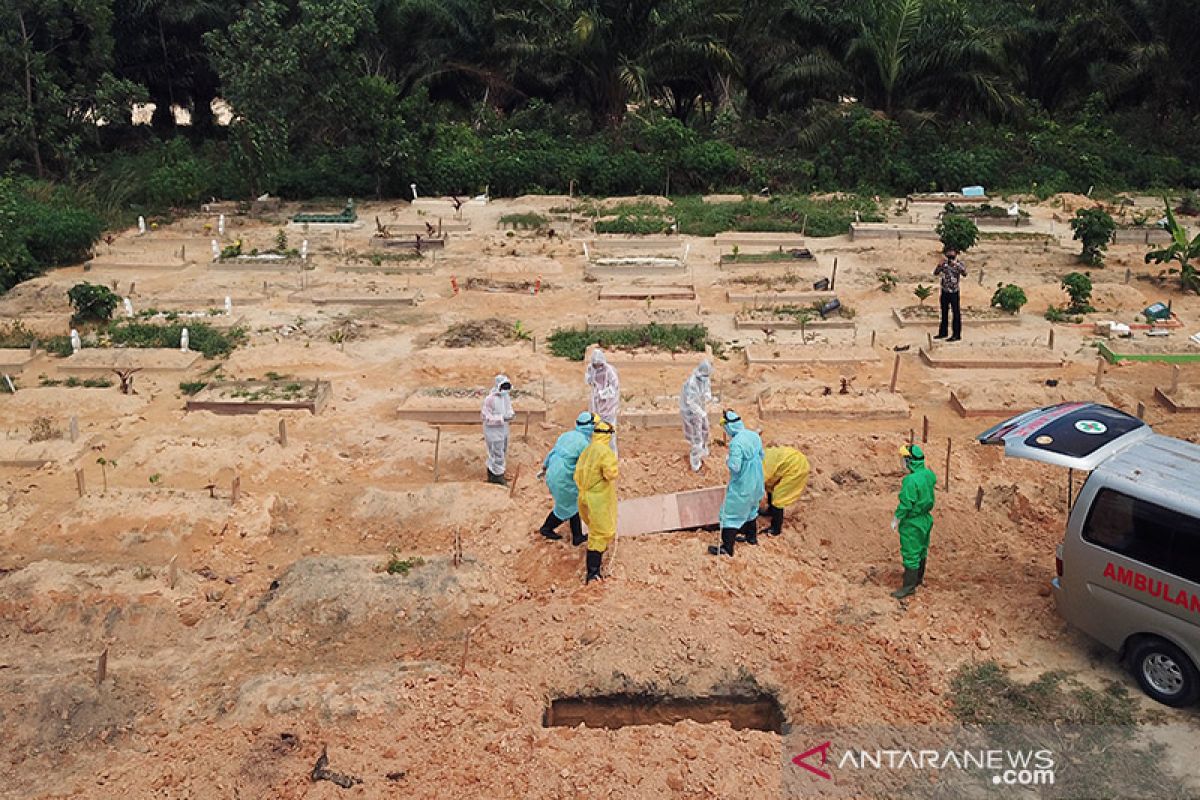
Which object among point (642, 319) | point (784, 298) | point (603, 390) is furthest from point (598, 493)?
point (784, 298)

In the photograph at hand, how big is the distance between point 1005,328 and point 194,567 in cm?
1172

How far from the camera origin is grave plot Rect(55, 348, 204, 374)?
14.7 metres

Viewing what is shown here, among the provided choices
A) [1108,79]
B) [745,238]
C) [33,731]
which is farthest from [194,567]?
[1108,79]

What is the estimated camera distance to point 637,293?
1753 centimetres

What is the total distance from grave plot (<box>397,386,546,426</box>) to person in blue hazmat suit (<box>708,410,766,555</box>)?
3885mm

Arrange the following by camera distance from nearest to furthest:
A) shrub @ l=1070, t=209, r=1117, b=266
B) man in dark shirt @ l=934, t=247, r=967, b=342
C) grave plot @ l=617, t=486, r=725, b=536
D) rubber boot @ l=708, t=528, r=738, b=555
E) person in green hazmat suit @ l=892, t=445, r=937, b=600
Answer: person in green hazmat suit @ l=892, t=445, r=937, b=600 < rubber boot @ l=708, t=528, r=738, b=555 < grave plot @ l=617, t=486, r=725, b=536 < man in dark shirt @ l=934, t=247, r=967, b=342 < shrub @ l=1070, t=209, r=1117, b=266

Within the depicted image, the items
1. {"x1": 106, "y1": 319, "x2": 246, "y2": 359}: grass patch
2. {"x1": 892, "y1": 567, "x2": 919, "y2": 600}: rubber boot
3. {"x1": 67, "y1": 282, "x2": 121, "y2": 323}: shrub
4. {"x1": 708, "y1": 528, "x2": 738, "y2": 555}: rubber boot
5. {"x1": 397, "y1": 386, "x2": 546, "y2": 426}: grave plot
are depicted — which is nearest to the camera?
{"x1": 892, "y1": 567, "x2": 919, "y2": 600}: rubber boot

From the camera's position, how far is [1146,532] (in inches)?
287

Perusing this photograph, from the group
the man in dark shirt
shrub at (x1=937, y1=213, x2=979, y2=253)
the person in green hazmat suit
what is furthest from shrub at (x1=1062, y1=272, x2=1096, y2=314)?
the person in green hazmat suit

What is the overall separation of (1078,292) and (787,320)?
14.4 feet

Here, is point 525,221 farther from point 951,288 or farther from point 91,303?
point 951,288

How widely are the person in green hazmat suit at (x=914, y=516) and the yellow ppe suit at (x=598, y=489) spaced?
2239 millimetres

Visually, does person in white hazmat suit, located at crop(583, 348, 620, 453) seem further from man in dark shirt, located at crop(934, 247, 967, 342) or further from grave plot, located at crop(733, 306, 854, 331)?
man in dark shirt, located at crop(934, 247, 967, 342)

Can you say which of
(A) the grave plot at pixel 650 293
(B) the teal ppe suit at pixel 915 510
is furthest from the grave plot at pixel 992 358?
(B) the teal ppe suit at pixel 915 510
